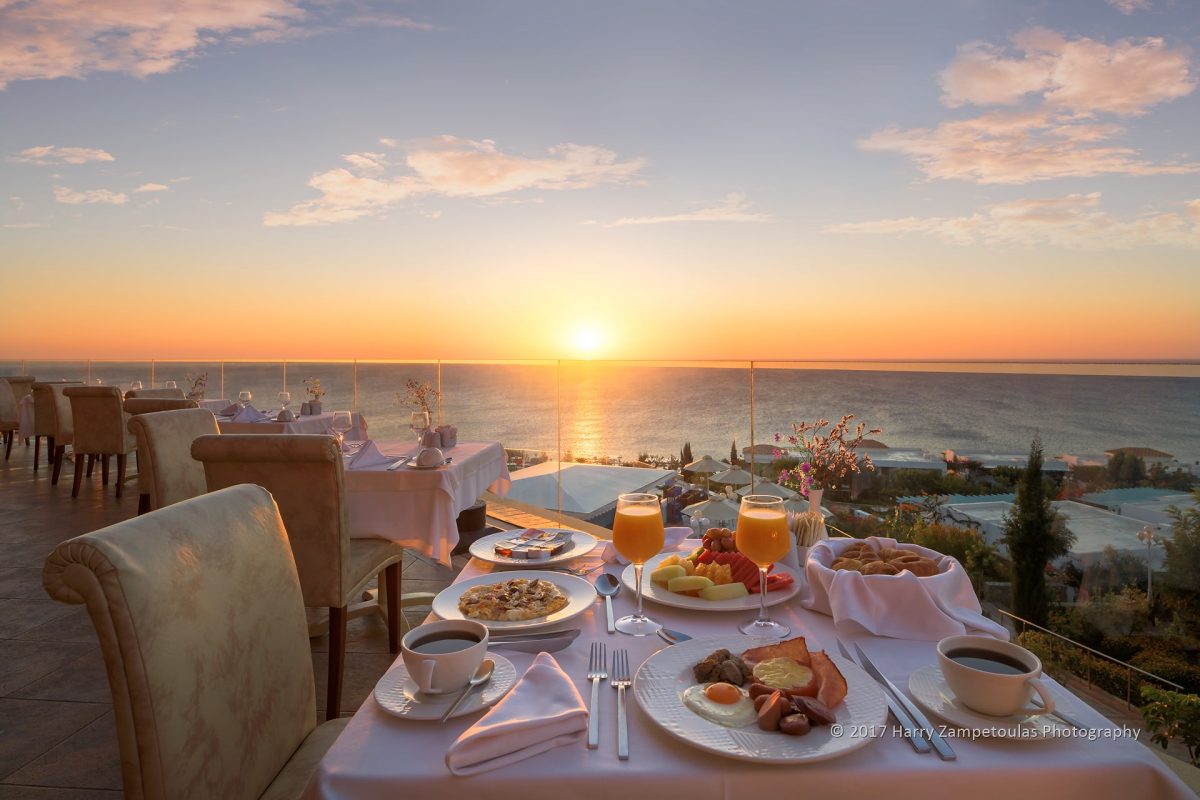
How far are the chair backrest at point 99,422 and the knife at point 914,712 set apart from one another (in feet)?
20.9

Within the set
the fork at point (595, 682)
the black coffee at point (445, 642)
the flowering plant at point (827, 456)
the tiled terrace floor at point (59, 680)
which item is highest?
the flowering plant at point (827, 456)

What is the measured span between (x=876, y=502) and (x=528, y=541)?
2.73 meters

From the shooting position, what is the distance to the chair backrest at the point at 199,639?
780mm

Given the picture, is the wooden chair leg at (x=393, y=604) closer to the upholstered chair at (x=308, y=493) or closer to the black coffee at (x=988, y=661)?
the upholstered chair at (x=308, y=493)

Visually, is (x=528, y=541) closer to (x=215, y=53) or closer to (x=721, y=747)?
(x=721, y=747)

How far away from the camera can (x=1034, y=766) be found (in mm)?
579

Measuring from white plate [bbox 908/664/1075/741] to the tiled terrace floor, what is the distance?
6.84ft

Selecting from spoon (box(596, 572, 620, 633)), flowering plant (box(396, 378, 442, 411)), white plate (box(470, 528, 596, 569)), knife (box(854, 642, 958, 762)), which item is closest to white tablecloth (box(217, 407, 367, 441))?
flowering plant (box(396, 378, 442, 411))

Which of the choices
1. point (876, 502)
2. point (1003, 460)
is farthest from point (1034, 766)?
point (1003, 460)

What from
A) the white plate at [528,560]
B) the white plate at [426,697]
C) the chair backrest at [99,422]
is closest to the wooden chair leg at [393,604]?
the white plate at [528,560]

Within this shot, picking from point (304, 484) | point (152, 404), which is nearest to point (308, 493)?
point (304, 484)

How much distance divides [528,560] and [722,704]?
2.15ft

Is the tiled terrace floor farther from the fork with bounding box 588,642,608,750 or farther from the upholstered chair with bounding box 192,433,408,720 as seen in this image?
the fork with bounding box 588,642,608,750

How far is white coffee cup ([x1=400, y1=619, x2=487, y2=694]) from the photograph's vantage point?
0.70 m
